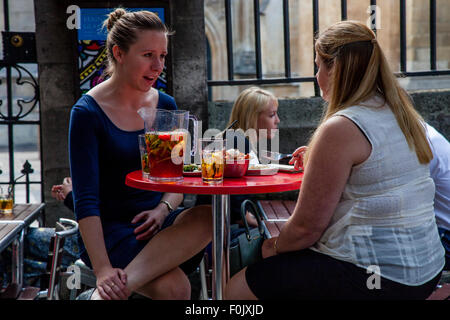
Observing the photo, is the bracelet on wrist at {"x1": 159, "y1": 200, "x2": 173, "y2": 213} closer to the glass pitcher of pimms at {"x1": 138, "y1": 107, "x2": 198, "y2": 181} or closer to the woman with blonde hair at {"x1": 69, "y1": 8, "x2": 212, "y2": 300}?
the woman with blonde hair at {"x1": 69, "y1": 8, "x2": 212, "y2": 300}

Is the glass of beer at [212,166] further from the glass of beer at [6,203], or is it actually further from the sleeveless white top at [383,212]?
the glass of beer at [6,203]

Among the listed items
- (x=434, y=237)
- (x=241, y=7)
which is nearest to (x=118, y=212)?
(x=434, y=237)

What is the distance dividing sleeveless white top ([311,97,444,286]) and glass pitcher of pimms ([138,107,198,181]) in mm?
630

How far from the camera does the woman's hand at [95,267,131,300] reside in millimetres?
2029

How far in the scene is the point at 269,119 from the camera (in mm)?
3879

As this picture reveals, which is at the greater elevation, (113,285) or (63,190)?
(63,190)

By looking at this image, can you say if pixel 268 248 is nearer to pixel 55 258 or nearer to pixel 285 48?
pixel 55 258

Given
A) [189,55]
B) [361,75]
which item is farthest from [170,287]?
[189,55]

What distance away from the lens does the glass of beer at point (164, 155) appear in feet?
6.84

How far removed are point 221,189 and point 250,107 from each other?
76.7 inches

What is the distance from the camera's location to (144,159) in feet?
7.18

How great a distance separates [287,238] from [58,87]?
250 centimetres

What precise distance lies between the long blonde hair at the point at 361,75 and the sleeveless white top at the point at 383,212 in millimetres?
65
